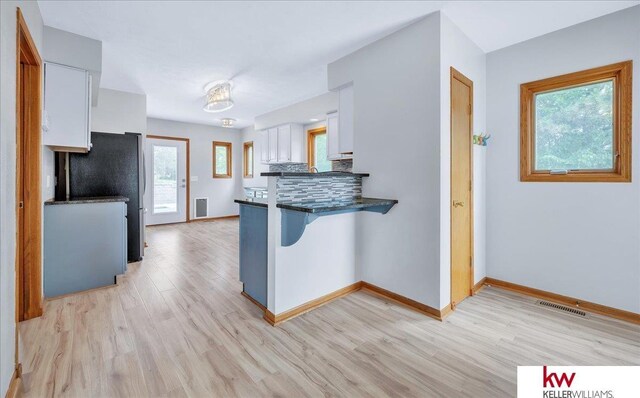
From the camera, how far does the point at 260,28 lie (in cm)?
263

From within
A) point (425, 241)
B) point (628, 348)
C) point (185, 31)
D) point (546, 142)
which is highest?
point (185, 31)

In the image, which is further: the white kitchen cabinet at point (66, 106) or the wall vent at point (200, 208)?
the wall vent at point (200, 208)

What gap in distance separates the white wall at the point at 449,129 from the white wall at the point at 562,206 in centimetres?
12

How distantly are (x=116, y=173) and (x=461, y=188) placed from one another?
3988mm

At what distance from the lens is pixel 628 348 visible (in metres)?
1.91

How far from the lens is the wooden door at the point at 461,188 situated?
248 cm

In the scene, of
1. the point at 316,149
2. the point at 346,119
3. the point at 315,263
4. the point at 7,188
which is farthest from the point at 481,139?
the point at 7,188

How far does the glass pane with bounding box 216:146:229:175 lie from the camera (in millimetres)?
7641

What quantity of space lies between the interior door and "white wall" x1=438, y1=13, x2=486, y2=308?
6205 mm

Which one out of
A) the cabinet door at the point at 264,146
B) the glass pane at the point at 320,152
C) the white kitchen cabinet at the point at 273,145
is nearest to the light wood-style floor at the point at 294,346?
the glass pane at the point at 320,152

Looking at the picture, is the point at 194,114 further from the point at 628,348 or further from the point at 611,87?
the point at 628,348

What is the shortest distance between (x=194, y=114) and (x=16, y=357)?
5.34 meters

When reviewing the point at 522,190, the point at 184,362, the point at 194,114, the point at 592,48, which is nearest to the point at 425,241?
the point at 522,190

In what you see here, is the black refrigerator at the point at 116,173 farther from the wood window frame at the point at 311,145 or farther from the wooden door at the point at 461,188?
Result: the wooden door at the point at 461,188
